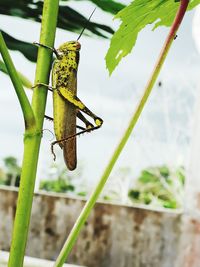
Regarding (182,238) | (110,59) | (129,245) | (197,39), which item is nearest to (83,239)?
(129,245)

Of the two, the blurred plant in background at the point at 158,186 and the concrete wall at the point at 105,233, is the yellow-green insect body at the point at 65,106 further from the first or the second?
the blurred plant in background at the point at 158,186

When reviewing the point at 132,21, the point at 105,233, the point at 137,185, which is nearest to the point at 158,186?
the point at 137,185

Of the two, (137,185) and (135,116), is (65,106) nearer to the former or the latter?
(135,116)

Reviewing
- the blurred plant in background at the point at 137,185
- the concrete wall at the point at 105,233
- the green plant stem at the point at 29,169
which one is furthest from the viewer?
the blurred plant in background at the point at 137,185

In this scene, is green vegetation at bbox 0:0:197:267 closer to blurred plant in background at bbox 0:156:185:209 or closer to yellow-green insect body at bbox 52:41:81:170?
yellow-green insect body at bbox 52:41:81:170

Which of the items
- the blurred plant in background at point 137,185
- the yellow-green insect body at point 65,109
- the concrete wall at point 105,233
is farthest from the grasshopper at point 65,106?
the blurred plant in background at point 137,185

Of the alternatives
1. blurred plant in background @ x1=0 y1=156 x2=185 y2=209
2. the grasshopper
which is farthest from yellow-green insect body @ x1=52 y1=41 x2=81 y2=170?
blurred plant in background @ x1=0 y1=156 x2=185 y2=209

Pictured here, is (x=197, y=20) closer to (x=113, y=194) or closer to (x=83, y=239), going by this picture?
(x=83, y=239)
